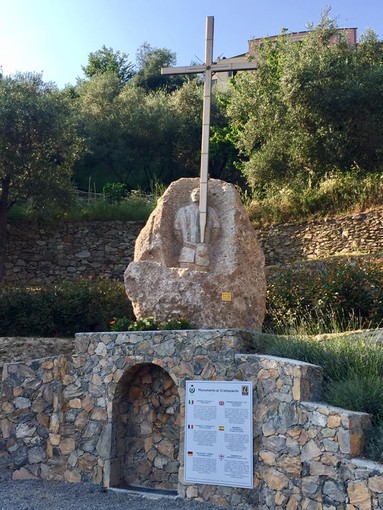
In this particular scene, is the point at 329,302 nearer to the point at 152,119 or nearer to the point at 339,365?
the point at 339,365

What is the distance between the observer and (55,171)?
20.8 meters

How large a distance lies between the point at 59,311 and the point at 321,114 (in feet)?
36.2

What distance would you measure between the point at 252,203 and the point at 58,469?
14.6 meters

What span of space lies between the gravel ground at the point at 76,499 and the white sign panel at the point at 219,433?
1.29 ft

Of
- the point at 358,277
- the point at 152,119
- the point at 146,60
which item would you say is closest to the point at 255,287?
the point at 358,277

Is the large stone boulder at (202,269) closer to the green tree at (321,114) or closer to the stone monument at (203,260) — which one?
the stone monument at (203,260)

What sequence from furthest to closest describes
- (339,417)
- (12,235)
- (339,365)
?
(12,235) → (339,365) → (339,417)

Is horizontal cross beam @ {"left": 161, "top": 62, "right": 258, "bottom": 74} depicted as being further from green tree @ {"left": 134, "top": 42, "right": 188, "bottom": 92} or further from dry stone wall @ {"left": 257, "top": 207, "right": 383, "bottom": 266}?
green tree @ {"left": 134, "top": 42, "right": 188, "bottom": 92}

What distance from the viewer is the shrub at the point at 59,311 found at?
14672 millimetres

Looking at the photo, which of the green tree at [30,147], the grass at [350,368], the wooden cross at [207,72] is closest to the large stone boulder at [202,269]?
the wooden cross at [207,72]

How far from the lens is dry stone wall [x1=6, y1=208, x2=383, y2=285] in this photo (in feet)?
67.5

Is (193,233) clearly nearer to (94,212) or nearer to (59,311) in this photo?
(59,311)

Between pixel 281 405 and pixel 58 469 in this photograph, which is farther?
pixel 58 469

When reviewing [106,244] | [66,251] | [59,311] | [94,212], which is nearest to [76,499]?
[59,311]
